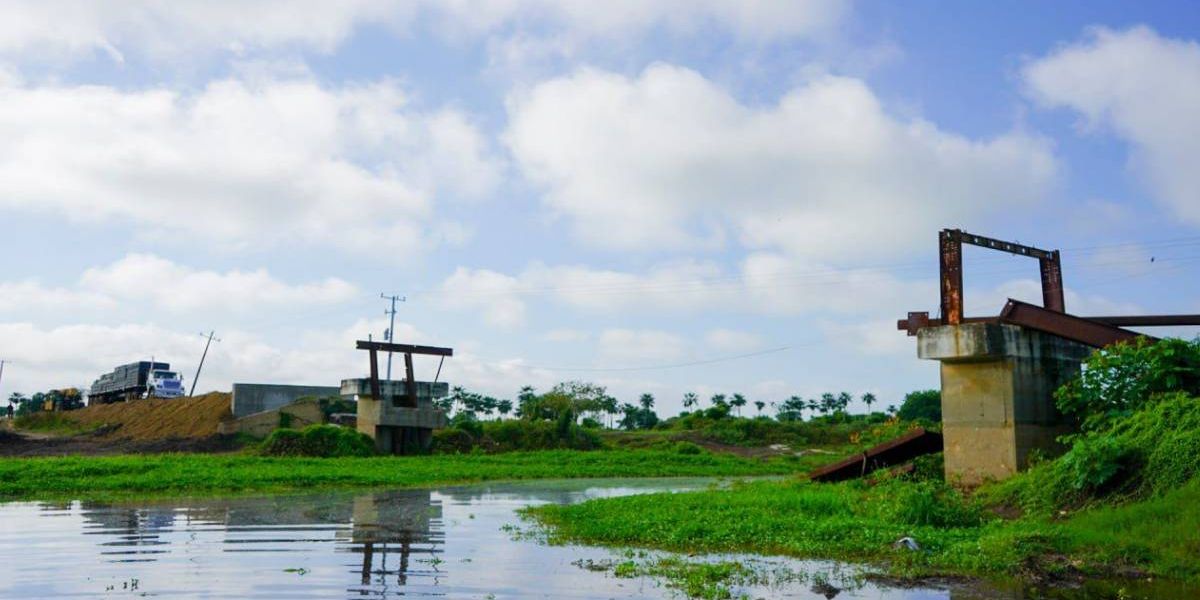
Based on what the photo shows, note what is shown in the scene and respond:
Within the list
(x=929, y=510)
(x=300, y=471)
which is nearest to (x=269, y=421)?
(x=300, y=471)

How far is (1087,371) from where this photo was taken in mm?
17297

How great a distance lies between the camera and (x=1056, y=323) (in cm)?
1834

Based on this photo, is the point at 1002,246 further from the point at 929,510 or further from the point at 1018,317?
the point at 929,510

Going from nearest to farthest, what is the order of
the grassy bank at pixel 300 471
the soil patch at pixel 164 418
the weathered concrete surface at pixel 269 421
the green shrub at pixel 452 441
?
the grassy bank at pixel 300 471 < the green shrub at pixel 452 441 < the weathered concrete surface at pixel 269 421 < the soil patch at pixel 164 418

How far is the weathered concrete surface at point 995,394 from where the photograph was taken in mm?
17625

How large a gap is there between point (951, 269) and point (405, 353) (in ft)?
97.2

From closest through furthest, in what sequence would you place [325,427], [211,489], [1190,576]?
[1190,576] < [211,489] < [325,427]

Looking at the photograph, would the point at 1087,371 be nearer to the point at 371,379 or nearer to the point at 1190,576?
the point at 1190,576

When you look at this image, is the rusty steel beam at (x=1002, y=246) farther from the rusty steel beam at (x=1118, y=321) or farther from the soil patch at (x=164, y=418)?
the soil patch at (x=164, y=418)

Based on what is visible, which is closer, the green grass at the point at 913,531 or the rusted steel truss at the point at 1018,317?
the green grass at the point at 913,531

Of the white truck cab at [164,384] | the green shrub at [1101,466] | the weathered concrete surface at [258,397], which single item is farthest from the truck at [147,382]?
the green shrub at [1101,466]

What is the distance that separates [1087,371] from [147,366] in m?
66.9

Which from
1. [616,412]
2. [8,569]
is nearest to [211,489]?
[8,569]

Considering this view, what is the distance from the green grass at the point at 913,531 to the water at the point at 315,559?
98 cm
